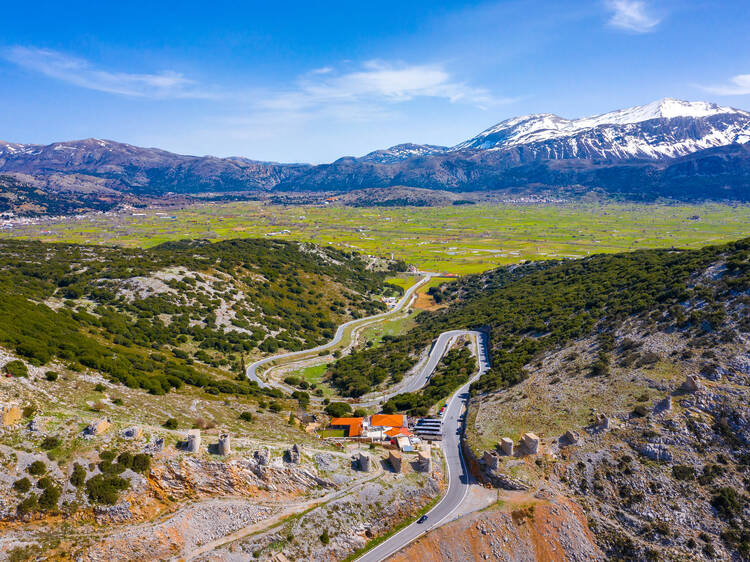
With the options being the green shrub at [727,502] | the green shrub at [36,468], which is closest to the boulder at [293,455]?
the green shrub at [36,468]

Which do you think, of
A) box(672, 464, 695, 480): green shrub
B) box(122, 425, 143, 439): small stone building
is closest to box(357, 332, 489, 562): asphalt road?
box(672, 464, 695, 480): green shrub

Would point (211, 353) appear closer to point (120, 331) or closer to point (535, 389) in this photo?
point (120, 331)

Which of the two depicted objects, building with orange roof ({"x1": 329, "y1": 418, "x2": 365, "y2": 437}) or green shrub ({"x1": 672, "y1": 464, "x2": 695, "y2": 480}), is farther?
building with orange roof ({"x1": 329, "y1": 418, "x2": 365, "y2": 437})

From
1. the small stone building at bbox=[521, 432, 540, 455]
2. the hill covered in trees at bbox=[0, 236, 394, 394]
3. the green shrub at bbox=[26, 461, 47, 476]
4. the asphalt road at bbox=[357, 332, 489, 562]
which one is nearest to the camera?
the green shrub at bbox=[26, 461, 47, 476]

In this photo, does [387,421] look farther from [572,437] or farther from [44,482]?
[44,482]

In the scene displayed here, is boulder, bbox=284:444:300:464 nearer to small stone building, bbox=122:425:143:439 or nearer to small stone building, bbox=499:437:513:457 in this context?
small stone building, bbox=122:425:143:439

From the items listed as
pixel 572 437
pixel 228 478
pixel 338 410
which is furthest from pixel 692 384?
pixel 228 478

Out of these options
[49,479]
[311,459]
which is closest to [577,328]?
[311,459]
